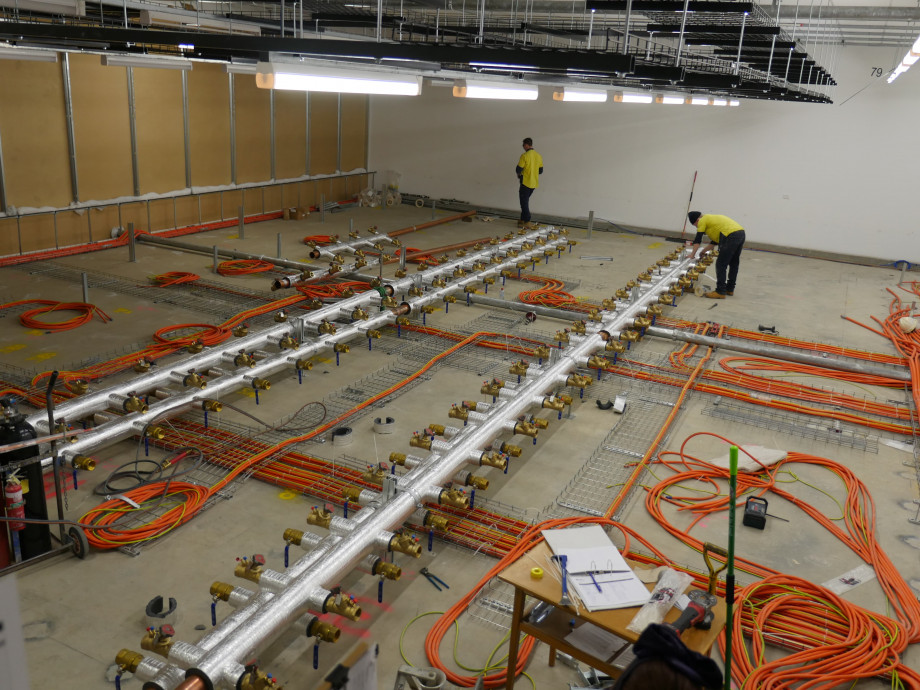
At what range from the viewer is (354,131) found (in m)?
15.6

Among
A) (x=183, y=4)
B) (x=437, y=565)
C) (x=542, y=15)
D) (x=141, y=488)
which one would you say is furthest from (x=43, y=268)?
(x=542, y=15)

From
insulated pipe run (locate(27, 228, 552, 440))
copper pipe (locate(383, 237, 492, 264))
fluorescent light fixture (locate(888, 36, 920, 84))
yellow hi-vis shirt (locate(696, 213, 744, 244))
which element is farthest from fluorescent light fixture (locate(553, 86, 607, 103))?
fluorescent light fixture (locate(888, 36, 920, 84))

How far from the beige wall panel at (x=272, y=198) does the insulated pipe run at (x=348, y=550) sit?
30.7 feet

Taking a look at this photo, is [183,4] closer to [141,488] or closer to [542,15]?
[542,15]

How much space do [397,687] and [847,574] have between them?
2675 millimetres

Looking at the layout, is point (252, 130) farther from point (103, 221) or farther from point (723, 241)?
point (723, 241)

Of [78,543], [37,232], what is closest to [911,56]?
[78,543]

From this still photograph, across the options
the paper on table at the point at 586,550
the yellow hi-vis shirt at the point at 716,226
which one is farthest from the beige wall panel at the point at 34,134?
the paper on table at the point at 586,550

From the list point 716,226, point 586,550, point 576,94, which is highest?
point 576,94

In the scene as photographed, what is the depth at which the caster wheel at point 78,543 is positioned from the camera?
3.81 meters

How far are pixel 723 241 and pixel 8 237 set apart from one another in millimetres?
9251

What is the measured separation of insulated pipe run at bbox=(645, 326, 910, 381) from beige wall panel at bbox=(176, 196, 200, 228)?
7879mm

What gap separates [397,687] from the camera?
9.70 ft

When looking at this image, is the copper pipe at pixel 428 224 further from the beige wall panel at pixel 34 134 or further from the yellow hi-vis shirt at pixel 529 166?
the beige wall panel at pixel 34 134
